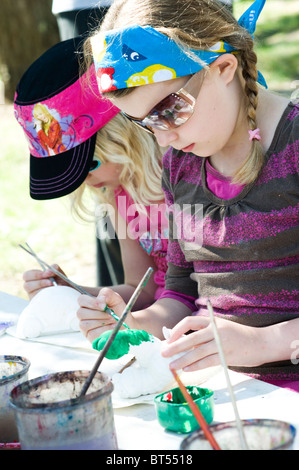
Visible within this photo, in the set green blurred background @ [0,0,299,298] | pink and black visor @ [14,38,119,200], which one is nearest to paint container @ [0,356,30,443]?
pink and black visor @ [14,38,119,200]

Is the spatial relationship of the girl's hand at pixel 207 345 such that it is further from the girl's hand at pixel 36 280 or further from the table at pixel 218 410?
the girl's hand at pixel 36 280

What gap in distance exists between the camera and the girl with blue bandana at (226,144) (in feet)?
4.40

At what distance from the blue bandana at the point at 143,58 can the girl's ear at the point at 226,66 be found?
0.14 ft

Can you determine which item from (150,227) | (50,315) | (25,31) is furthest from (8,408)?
(25,31)

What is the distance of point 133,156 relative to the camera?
199 centimetres

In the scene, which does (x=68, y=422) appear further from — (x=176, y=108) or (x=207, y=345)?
(x=176, y=108)

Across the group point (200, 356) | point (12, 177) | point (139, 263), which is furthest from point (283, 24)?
point (200, 356)

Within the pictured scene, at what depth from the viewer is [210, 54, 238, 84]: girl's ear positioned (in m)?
1.40

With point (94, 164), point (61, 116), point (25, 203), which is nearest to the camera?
point (61, 116)

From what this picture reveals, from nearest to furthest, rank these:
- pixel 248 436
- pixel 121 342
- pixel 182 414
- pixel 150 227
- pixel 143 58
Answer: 1. pixel 248 436
2. pixel 182 414
3. pixel 121 342
4. pixel 143 58
5. pixel 150 227

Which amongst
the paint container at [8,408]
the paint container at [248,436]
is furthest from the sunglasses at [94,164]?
the paint container at [248,436]

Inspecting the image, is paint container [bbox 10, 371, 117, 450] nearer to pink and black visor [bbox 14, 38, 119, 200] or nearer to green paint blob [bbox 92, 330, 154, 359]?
green paint blob [bbox 92, 330, 154, 359]

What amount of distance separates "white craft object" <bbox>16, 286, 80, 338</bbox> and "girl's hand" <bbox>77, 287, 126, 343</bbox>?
19 centimetres

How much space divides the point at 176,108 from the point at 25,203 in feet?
14.3
